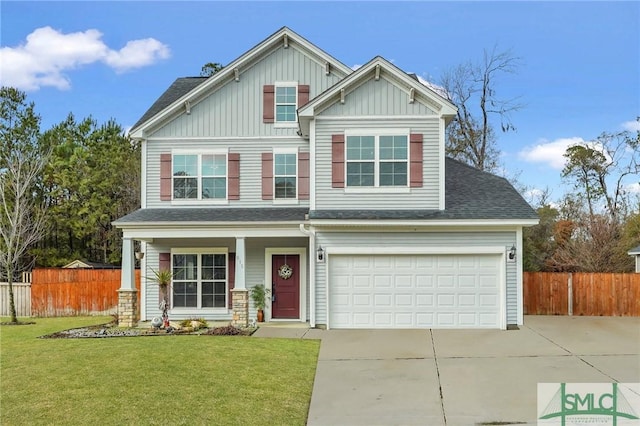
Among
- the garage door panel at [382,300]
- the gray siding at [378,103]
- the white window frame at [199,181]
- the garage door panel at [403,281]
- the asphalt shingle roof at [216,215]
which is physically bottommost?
the garage door panel at [382,300]

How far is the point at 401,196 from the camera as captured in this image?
14.1m

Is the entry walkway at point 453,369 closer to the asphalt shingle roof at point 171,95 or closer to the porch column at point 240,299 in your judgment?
the porch column at point 240,299

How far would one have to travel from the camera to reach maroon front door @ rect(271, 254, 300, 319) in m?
15.6

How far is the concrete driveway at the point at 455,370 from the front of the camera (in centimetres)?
725

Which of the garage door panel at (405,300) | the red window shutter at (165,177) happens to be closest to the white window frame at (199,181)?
the red window shutter at (165,177)

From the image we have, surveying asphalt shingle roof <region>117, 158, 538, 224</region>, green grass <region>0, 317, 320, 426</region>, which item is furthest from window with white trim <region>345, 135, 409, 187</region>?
green grass <region>0, 317, 320, 426</region>

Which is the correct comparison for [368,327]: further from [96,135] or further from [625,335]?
[96,135]

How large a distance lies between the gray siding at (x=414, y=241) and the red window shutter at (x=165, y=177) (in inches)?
196

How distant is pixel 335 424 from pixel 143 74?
992 inches

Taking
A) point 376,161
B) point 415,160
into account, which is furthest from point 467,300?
point 376,161

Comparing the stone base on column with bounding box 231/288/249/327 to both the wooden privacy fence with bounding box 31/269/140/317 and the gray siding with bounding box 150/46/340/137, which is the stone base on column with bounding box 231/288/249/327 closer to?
the gray siding with bounding box 150/46/340/137

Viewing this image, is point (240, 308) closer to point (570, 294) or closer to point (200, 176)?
point (200, 176)

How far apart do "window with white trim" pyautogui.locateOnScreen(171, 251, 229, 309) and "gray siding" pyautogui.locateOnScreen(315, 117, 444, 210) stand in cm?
384

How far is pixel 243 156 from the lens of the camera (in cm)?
1593
